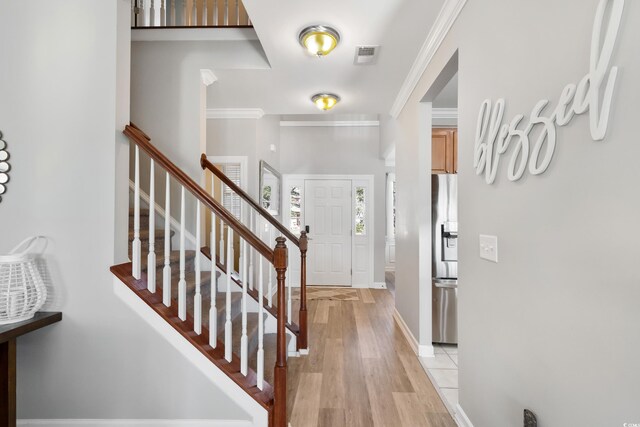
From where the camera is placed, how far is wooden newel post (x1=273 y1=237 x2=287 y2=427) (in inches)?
68.3

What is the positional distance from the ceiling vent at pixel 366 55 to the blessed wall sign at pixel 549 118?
48.9 inches

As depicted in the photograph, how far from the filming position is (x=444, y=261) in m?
2.96

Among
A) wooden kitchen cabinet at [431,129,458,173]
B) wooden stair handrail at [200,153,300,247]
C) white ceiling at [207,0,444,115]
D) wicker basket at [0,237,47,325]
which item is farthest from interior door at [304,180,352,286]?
wicker basket at [0,237,47,325]

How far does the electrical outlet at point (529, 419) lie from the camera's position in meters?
1.19

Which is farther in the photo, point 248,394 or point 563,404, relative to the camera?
point 248,394

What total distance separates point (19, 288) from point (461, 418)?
100 inches

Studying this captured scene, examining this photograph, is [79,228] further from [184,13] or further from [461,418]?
[461,418]

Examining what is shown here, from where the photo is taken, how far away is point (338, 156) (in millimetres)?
5625

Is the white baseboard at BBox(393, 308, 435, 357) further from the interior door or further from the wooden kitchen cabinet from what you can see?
the interior door

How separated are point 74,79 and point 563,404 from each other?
9.15ft

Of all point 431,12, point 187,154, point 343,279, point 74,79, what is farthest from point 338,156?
point 74,79

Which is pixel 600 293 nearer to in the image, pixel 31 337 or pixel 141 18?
pixel 31 337

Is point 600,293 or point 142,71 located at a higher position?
point 142,71

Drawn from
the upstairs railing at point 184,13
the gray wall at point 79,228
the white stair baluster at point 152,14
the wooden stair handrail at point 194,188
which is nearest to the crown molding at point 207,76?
the upstairs railing at point 184,13
